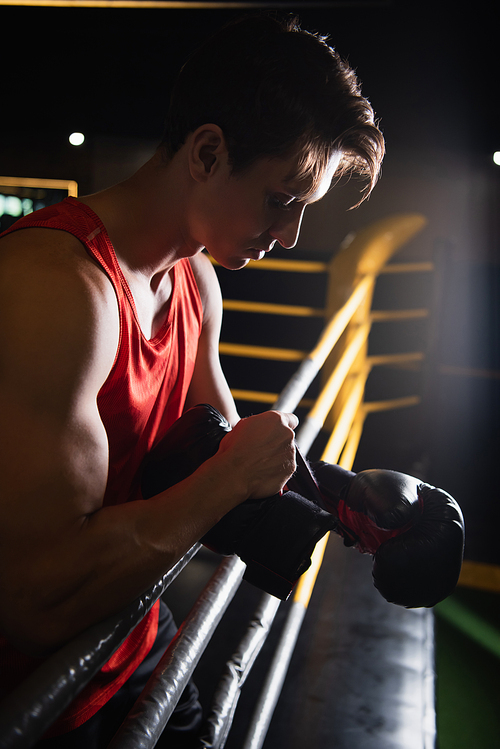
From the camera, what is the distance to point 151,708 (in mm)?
508

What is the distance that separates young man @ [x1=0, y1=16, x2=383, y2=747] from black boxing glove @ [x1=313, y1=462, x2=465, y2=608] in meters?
0.20

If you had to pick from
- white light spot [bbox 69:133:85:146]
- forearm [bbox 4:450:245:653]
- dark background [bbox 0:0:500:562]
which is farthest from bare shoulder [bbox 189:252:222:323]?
white light spot [bbox 69:133:85:146]

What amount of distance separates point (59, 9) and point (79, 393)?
209 inches

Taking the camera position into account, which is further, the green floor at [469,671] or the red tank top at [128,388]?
the green floor at [469,671]

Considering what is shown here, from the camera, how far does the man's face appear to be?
0.71m

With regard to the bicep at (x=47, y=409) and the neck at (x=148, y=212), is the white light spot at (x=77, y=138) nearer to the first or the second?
the neck at (x=148, y=212)

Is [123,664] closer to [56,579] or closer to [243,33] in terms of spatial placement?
[56,579]

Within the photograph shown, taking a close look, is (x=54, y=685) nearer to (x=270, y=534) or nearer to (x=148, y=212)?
(x=270, y=534)

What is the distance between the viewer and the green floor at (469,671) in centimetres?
144

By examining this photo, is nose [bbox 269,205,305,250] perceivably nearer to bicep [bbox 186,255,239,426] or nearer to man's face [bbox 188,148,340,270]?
man's face [bbox 188,148,340,270]

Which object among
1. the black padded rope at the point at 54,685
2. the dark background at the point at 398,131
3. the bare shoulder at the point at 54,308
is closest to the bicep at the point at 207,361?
the bare shoulder at the point at 54,308

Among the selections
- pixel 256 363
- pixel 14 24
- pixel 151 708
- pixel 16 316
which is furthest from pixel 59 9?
pixel 151 708

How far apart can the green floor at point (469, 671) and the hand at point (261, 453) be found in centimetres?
122

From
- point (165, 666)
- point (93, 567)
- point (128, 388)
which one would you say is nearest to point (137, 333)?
point (128, 388)
